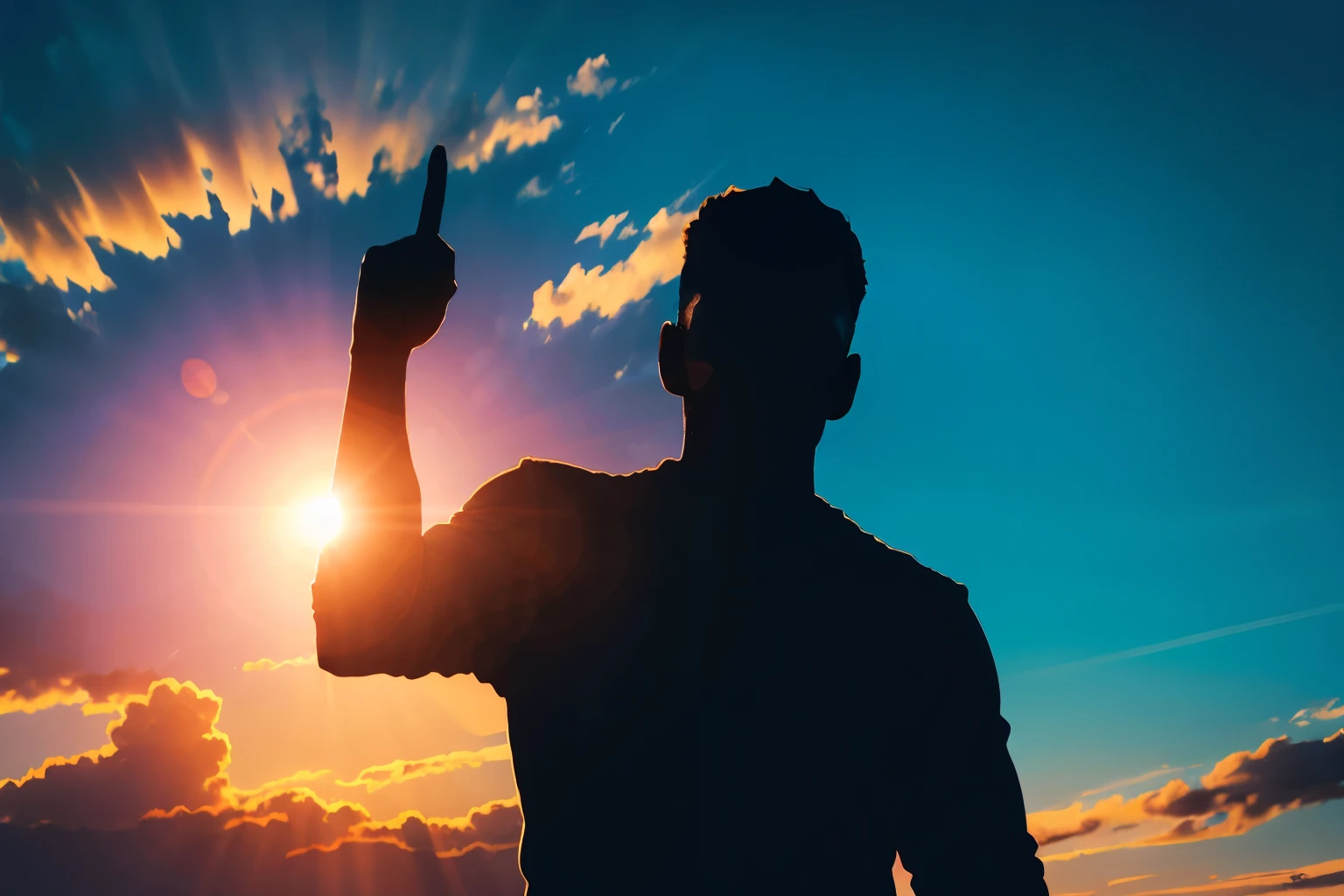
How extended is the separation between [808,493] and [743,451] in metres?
0.43

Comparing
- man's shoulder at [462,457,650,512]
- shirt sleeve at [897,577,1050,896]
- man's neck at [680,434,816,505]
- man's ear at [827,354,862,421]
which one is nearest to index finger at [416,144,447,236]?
man's shoulder at [462,457,650,512]

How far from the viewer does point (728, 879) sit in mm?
3281

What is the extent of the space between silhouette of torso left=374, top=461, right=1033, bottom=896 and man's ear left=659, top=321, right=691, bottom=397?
0.39 meters

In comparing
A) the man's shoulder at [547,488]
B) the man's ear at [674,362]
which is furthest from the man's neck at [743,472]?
the man's shoulder at [547,488]

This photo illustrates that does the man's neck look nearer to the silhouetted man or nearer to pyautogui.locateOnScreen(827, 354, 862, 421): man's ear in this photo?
the silhouetted man

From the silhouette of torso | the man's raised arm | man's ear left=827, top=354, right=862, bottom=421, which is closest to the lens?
the man's raised arm

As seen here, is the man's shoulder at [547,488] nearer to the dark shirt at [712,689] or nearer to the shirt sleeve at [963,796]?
the dark shirt at [712,689]

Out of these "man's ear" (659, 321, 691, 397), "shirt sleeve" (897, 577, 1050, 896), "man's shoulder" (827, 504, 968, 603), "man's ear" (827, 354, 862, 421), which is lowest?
"shirt sleeve" (897, 577, 1050, 896)

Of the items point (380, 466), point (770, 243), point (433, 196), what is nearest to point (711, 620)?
point (380, 466)

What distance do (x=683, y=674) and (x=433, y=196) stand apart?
2278 mm

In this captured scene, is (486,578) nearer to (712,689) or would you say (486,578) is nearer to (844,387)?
(712,689)

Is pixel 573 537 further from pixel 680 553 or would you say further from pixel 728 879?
pixel 728 879

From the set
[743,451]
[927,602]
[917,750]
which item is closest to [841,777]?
[917,750]

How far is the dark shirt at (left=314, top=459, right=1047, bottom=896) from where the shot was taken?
3.35m
